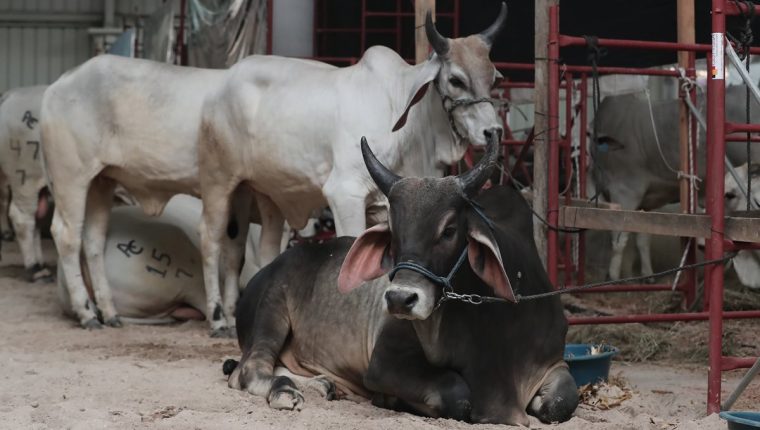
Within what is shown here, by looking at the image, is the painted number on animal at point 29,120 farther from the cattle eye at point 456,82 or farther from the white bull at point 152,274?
the cattle eye at point 456,82

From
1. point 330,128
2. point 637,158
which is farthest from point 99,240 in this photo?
point 637,158

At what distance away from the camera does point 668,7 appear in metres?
9.28

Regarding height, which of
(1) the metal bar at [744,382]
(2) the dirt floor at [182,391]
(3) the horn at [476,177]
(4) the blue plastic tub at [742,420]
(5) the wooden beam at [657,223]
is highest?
(3) the horn at [476,177]

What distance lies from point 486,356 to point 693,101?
339 centimetres

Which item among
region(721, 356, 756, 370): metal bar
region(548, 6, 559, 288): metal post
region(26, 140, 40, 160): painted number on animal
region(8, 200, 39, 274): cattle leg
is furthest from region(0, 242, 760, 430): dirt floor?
region(26, 140, 40, 160): painted number on animal

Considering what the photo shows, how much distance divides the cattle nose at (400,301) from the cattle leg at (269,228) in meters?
3.77

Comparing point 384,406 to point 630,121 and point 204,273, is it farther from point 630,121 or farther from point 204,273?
point 630,121

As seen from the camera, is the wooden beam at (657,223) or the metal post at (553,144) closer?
the wooden beam at (657,223)

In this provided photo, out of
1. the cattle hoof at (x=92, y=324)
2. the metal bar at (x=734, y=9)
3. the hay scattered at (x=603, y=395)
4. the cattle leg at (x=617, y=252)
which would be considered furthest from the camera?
the cattle leg at (x=617, y=252)

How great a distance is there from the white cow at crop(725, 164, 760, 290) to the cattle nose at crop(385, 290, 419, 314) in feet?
12.9

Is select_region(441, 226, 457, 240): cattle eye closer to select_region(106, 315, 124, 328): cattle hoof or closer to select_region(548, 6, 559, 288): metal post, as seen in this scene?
select_region(548, 6, 559, 288): metal post

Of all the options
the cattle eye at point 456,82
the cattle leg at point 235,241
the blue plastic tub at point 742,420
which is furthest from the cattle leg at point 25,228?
the blue plastic tub at point 742,420

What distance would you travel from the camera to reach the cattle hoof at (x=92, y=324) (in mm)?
7980

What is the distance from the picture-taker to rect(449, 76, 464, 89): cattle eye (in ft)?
21.8
